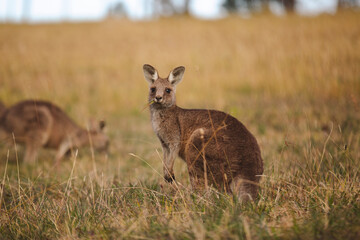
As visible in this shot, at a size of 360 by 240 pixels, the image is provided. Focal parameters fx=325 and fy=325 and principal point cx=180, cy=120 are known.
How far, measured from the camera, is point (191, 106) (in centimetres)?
733

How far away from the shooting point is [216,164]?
242 centimetres

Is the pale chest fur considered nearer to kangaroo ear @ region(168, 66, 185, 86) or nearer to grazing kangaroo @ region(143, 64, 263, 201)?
grazing kangaroo @ region(143, 64, 263, 201)

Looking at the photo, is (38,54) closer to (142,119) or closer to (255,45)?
(142,119)

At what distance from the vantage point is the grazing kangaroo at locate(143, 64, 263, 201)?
7.63ft

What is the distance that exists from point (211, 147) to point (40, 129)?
3311 mm

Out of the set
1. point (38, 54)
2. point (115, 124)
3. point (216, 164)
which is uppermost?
point (38, 54)

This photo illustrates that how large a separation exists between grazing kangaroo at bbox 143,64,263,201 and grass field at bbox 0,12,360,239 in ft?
0.48

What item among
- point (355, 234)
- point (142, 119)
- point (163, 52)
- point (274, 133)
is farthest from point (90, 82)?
point (355, 234)

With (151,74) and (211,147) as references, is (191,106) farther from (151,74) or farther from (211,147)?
(211,147)

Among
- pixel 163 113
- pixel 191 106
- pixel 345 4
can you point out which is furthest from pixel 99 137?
pixel 345 4

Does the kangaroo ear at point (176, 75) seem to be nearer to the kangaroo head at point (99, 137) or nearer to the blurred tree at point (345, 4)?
the kangaroo head at point (99, 137)

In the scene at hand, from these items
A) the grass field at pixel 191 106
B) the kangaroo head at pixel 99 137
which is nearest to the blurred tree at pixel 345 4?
the grass field at pixel 191 106

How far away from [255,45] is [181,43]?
3205 millimetres

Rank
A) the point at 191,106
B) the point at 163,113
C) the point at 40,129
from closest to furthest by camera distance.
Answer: the point at 163,113, the point at 40,129, the point at 191,106
